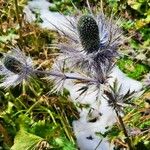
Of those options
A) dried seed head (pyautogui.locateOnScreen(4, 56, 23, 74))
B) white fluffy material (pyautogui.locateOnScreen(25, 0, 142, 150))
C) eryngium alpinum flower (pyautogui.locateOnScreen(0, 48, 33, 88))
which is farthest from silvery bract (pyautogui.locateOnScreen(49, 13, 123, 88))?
white fluffy material (pyautogui.locateOnScreen(25, 0, 142, 150))

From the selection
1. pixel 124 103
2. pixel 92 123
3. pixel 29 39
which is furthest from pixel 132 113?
pixel 29 39

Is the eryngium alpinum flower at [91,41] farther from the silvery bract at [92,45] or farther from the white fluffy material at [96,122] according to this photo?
the white fluffy material at [96,122]

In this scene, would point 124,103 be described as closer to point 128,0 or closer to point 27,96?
point 27,96

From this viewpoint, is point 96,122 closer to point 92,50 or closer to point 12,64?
point 12,64

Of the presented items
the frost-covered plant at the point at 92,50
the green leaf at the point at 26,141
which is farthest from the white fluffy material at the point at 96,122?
the frost-covered plant at the point at 92,50

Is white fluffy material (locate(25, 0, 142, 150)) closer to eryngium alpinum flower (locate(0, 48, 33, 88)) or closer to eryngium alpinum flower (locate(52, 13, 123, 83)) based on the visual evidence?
eryngium alpinum flower (locate(0, 48, 33, 88))
